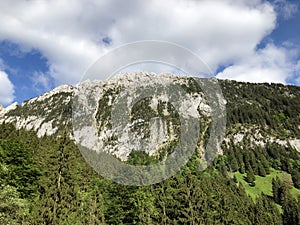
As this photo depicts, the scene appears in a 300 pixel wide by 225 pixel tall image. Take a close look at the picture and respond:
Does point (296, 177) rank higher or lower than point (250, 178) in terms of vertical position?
higher

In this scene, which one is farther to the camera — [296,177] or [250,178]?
[296,177]

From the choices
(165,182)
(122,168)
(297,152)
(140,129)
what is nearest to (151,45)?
(122,168)

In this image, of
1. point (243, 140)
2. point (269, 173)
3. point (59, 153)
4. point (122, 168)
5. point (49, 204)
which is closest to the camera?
point (49, 204)

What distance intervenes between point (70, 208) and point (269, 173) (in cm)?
13495

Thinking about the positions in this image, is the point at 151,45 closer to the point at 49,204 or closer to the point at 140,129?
the point at 49,204

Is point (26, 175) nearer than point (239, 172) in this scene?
Yes

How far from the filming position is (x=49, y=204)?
92.3 ft

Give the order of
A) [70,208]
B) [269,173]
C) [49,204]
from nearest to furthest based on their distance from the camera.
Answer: [49,204] → [70,208] → [269,173]

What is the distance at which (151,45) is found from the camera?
29.6m

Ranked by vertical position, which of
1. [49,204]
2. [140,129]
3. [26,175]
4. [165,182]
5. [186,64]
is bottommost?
[49,204]

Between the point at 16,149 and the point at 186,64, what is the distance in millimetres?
24354

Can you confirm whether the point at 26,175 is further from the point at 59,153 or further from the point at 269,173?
the point at 269,173

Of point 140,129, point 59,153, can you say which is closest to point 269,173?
point 140,129

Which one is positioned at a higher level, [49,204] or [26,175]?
[26,175]
